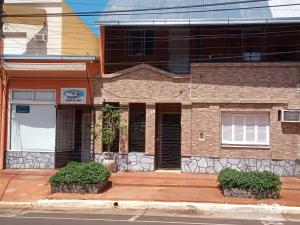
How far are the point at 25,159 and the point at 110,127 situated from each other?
13.3 ft

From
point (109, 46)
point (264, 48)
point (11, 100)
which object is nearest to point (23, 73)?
point (11, 100)

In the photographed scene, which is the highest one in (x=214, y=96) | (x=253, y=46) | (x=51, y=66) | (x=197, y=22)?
(x=197, y=22)

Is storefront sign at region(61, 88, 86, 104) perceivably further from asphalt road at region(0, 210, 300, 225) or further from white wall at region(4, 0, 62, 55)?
asphalt road at region(0, 210, 300, 225)

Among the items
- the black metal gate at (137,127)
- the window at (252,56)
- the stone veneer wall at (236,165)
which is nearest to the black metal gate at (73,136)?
the black metal gate at (137,127)

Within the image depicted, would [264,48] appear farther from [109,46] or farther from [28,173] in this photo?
[28,173]

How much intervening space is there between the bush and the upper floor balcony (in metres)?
7.14

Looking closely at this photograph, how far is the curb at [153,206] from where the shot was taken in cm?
1531

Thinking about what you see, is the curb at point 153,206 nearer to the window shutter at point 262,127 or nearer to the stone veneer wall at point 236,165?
the stone veneer wall at point 236,165

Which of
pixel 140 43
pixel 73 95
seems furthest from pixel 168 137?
pixel 140 43

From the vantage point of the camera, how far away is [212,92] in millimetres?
21344

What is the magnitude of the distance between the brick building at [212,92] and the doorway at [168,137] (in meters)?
0.04

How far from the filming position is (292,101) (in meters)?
20.8

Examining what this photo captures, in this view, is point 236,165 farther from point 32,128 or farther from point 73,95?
point 32,128

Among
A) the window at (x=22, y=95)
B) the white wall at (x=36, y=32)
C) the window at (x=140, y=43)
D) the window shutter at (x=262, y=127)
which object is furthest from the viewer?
the white wall at (x=36, y=32)
